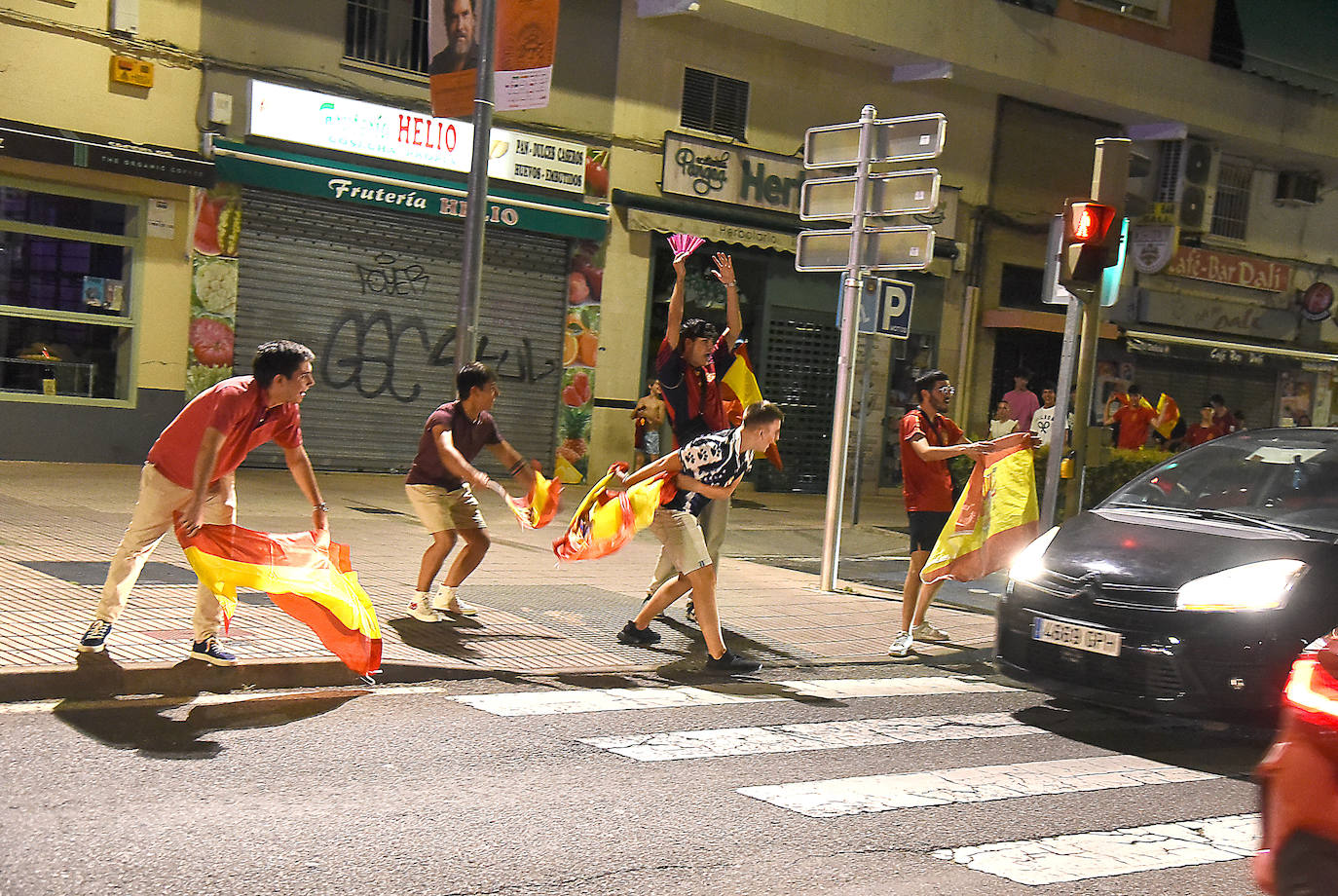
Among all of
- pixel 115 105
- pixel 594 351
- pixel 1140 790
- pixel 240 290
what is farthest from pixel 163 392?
pixel 1140 790

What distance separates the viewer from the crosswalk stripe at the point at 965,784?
5250 mm

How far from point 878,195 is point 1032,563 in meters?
4.55

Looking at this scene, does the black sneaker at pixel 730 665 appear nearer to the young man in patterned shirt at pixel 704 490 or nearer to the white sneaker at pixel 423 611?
the young man in patterned shirt at pixel 704 490

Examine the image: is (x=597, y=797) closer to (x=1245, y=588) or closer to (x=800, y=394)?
(x=1245, y=588)

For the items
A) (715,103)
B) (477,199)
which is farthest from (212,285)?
(715,103)

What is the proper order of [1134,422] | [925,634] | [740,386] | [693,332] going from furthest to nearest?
[1134,422], [740,386], [925,634], [693,332]

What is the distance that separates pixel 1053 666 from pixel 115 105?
11422 mm

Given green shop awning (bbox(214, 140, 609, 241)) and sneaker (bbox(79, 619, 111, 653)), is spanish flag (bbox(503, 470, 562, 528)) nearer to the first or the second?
sneaker (bbox(79, 619, 111, 653))

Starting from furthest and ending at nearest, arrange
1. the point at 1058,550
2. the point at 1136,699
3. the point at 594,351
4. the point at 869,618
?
1. the point at 594,351
2. the point at 869,618
3. the point at 1058,550
4. the point at 1136,699

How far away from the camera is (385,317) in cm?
1639

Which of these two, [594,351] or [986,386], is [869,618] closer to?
[594,351]

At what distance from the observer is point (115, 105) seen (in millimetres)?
14180

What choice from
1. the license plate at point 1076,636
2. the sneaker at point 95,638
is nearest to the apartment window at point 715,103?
the license plate at point 1076,636

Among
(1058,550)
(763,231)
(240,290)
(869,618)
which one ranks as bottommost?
(869,618)
